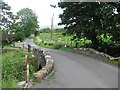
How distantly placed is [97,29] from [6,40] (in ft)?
129

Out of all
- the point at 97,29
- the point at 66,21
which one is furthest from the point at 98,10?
the point at 66,21

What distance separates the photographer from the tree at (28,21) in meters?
109

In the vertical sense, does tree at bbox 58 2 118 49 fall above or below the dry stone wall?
above

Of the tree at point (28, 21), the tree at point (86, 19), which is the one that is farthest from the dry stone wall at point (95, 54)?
the tree at point (28, 21)

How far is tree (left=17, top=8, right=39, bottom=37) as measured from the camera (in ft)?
358

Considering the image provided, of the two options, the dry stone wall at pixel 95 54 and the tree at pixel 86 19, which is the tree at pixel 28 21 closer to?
the tree at pixel 86 19

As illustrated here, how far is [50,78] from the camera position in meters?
12.0

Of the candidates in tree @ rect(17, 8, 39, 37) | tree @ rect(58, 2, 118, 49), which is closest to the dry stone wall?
tree @ rect(58, 2, 118, 49)

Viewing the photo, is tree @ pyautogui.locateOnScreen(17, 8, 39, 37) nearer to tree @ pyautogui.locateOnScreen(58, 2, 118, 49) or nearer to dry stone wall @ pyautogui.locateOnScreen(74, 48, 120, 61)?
tree @ pyautogui.locateOnScreen(58, 2, 118, 49)

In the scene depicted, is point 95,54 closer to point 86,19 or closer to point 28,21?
point 86,19

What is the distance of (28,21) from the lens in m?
112

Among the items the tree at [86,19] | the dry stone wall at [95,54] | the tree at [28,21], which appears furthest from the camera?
the tree at [28,21]

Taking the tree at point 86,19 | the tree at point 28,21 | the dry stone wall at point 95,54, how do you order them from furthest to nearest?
the tree at point 28,21 < the tree at point 86,19 < the dry stone wall at point 95,54

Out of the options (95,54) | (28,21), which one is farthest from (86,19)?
(28,21)
